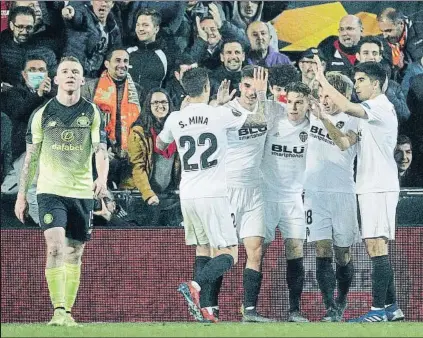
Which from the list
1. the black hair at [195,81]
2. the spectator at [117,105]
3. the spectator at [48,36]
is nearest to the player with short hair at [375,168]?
the black hair at [195,81]

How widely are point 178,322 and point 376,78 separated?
9.71 feet

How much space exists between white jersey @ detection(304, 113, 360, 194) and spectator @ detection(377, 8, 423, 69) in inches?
30.0

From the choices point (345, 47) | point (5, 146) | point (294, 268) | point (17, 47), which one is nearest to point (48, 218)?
point (5, 146)

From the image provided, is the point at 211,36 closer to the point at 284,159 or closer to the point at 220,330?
the point at 284,159

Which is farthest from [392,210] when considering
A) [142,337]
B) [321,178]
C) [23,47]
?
[23,47]

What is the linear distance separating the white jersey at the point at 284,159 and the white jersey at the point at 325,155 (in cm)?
6

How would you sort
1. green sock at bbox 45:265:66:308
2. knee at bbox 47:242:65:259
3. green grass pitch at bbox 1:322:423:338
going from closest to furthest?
green grass pitch at bbox 1:322:423:338, green sock at bbox 45:265:66:308, knee at bbox 47:242:65:259

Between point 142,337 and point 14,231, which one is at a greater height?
point 14,231

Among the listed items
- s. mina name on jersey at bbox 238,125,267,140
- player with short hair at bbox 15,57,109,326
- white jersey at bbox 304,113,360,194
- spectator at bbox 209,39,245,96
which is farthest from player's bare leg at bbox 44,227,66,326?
white jersey at bbox 304,113,360,194

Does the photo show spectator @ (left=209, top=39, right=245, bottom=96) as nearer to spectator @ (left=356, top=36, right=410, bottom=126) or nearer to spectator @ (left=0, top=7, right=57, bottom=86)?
spectator @ (left=356, top=36, right=410, bottom=126)

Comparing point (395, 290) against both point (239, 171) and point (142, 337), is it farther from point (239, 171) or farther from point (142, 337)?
point (142, 337)

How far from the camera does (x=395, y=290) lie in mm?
10875

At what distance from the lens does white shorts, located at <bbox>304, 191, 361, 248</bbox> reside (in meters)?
10.9

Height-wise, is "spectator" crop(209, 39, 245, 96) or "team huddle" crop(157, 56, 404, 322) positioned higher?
"spectator" crop(209, 39, 245, 96)
